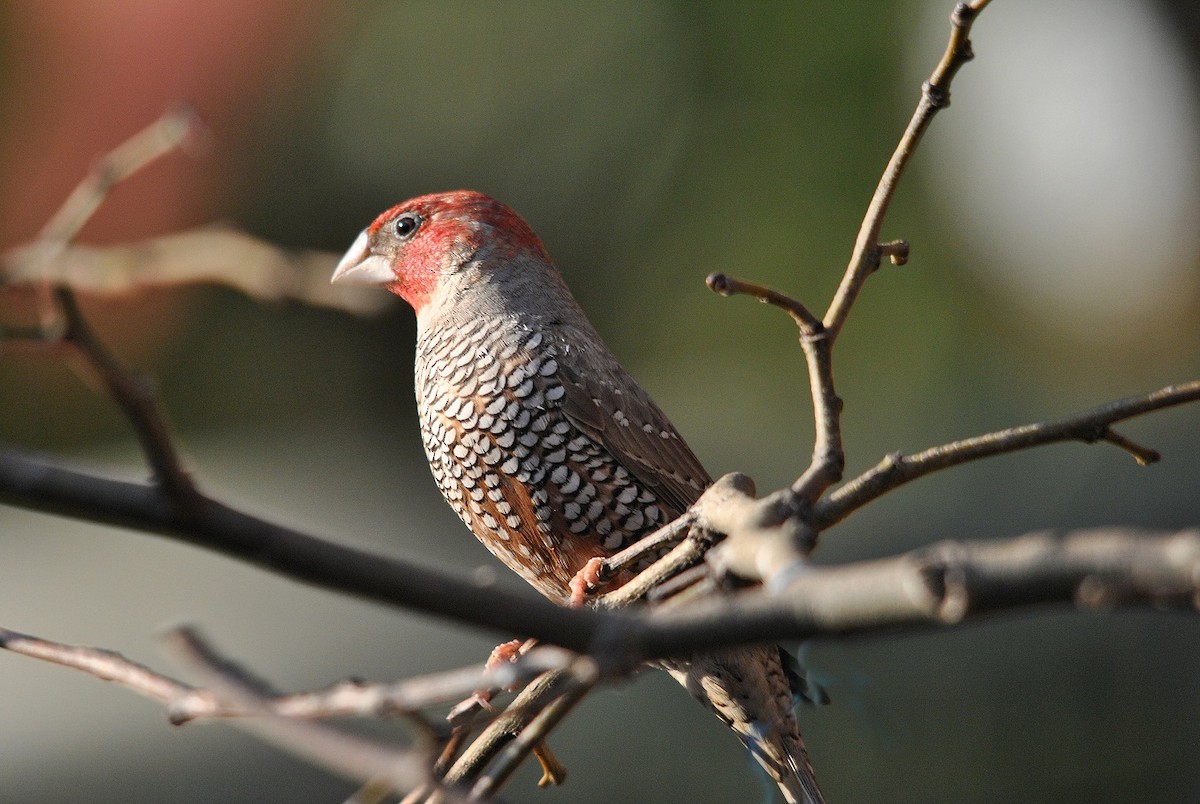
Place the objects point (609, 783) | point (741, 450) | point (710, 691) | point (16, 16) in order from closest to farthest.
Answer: point (710, 691) → point (609, 783) → point (741, 450) → point (16, 16)

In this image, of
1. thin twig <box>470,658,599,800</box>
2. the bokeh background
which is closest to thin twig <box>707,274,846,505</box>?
thin twig <box>470,658,599,800</box>

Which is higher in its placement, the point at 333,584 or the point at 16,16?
the point at 16,16

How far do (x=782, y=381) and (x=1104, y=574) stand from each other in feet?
25.0

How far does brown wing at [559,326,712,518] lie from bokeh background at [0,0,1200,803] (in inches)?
42.4

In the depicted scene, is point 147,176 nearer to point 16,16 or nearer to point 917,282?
point 16,16

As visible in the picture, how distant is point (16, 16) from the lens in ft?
26.3

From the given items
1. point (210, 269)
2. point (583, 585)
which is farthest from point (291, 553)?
point (583, 585)

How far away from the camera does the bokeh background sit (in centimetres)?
434

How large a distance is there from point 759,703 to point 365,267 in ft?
4.40

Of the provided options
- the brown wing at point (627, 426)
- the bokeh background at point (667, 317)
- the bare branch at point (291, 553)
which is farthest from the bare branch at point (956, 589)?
the bokeh background at point (667, 317)

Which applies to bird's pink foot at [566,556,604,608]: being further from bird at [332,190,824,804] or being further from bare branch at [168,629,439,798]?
bare branch at [168,629,439,798]

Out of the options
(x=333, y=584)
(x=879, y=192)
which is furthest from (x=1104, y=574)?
(x=879, y=192)

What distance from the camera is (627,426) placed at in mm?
2727

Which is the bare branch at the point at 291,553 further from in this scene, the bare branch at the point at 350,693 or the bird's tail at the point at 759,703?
the bird's tail at the point at 759,703
